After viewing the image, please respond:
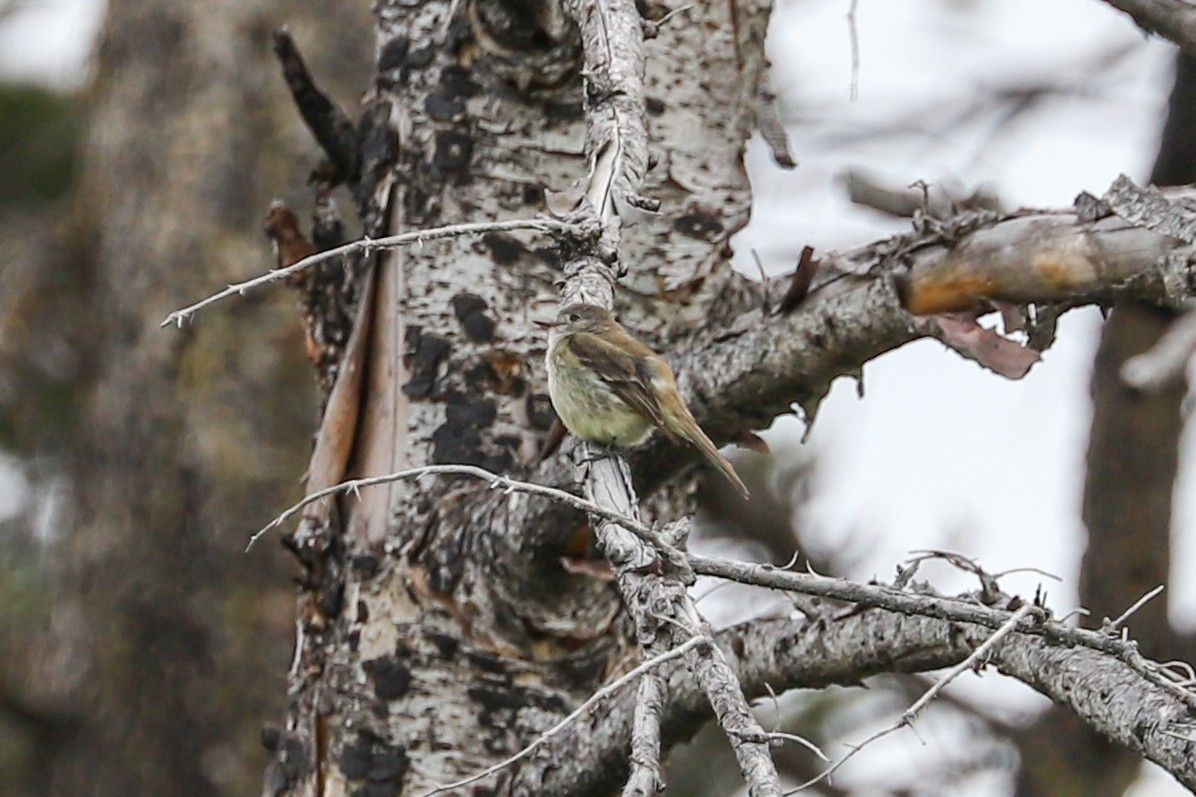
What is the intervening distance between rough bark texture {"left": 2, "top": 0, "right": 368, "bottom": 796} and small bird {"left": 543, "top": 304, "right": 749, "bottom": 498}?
3386mm

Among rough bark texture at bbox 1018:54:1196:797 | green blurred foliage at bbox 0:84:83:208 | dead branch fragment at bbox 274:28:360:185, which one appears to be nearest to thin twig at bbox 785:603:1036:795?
dead branch fragment at bbox 274:28:360:185

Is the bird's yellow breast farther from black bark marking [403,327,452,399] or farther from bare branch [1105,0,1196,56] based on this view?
bare branch [1105,0,1196,56]

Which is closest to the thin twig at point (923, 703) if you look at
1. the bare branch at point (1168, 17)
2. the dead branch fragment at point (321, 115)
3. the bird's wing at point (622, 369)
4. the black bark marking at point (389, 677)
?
the bare branch at point (1168, 17)

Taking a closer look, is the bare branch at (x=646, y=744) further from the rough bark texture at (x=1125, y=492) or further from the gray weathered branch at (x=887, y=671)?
the rough bark texture at (x=1125, y=492)

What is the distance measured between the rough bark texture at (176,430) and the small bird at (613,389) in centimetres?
339

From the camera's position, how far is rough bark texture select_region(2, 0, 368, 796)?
6691 millimetres

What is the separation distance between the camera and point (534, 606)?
3445 mm

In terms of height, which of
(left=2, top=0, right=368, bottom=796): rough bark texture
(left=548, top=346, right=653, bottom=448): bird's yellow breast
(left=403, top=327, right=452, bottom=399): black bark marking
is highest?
(left=2, top=0, right=368, bottom=796): rough bark texture

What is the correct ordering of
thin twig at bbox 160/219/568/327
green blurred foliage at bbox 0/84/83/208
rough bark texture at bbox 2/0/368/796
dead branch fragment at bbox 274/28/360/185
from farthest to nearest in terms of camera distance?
green blurred foliage at bbox 0/84/83/208, rough bark texture at bbox 2/0/368/796, dead branch fragment at bbox 274/28/360/185, thin twig at bbox 160/219/568/327

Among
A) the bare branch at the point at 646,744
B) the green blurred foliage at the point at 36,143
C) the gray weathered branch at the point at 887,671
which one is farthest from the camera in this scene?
the green blurred foliage at the point at 36,143

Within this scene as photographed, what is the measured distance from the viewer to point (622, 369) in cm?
379

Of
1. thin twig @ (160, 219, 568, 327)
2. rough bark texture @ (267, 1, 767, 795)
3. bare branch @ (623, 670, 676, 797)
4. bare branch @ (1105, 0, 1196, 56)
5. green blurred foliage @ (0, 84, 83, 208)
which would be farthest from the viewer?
green blurred foliage @ (0, 84, 83, 208)

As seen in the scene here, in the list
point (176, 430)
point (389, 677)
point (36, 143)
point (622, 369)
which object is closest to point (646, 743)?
point (389, 677)

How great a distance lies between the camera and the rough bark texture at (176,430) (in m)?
6.69
